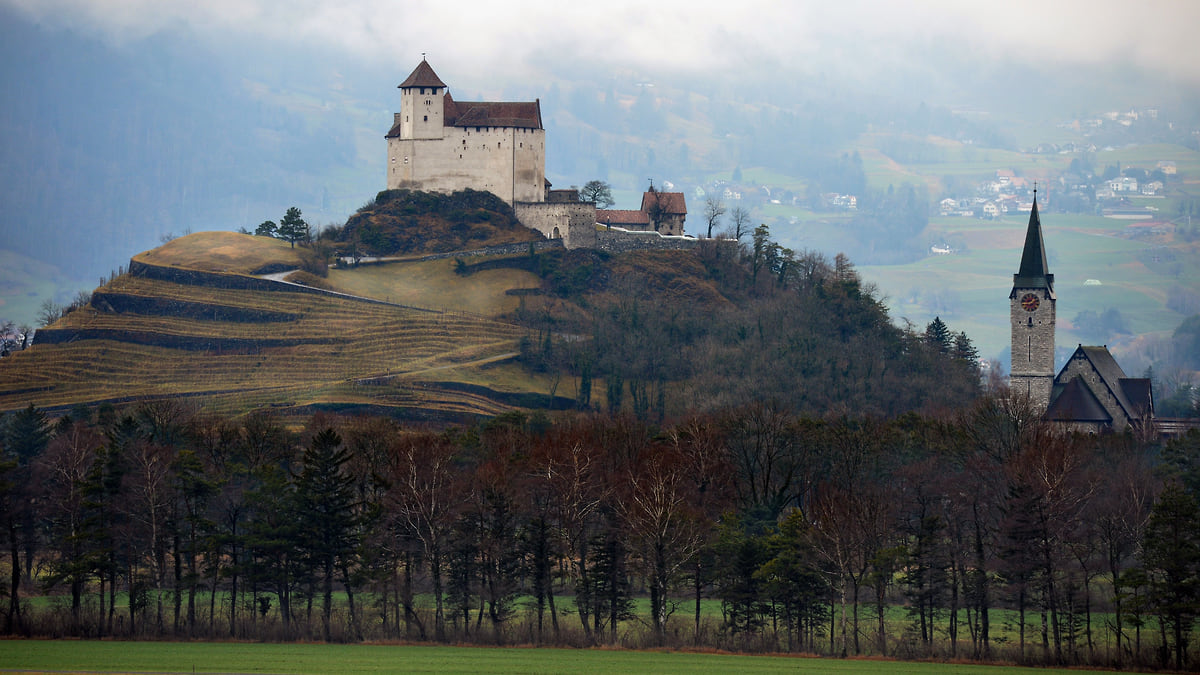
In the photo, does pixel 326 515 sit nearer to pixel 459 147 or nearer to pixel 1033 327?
pixel 1033 327

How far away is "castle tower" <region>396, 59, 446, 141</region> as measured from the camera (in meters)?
136

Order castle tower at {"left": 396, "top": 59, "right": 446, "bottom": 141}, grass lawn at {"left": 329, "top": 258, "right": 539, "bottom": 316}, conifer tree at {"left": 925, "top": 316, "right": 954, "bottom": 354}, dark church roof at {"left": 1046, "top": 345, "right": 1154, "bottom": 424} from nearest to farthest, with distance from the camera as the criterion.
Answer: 1. dark church roof at {"left": 1046, "top": 345, "right": 1154, "bottom": 424}
2. grass lawn at {"left": 329, "top": 258, "right": 539, "bottom": 316}
3. conifer tree at {"left": 925, "top": 316, "right": 954, "bottom": 354}
4. castle tower at {"left": 396, "top": 59, "right": 446, "bottom": 141}

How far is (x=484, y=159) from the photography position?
137 meters

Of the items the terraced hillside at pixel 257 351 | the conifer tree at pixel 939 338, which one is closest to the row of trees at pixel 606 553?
the terraced hillside at pixel 257 351

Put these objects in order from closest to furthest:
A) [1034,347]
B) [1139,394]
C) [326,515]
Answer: [326,515] < [1034,347] < [1139,394]

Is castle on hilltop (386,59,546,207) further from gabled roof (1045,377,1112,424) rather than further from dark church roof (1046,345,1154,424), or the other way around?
gabled roof (1045,377,1112,424)

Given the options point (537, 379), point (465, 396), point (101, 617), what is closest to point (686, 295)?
point (537, 379)

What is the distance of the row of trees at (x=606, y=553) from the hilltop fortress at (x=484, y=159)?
2866 inches

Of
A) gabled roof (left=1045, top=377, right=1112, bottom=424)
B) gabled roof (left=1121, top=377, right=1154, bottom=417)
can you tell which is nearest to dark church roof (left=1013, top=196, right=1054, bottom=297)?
gabled roof (left=1045, top=377, right=1112, bottom=424)

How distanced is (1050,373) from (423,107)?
6361 centimetres

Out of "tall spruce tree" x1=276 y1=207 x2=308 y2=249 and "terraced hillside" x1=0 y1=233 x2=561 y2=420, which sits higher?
"tall spruce tree" x1=276 y1=207 x2=308 y2=249

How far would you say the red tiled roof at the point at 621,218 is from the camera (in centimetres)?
14550

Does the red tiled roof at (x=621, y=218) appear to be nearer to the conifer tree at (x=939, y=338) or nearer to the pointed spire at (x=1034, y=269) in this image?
the conifer tree at (x=939, y=338)

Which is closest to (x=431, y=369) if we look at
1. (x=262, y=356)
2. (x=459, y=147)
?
(x=262, y=356)
